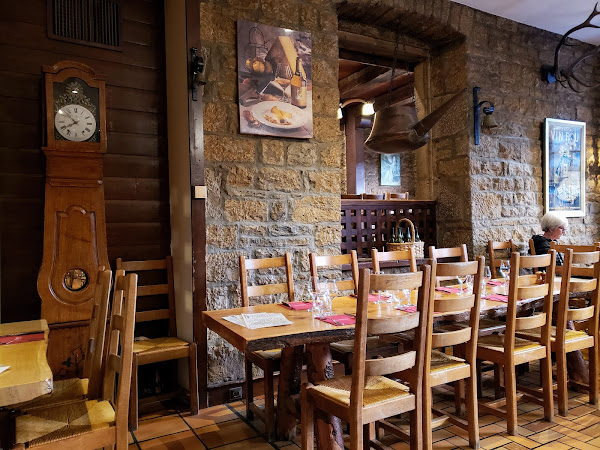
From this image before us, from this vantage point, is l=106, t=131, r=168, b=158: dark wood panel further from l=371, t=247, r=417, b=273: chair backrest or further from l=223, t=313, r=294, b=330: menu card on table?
l=371, t=247, r=417, b=273: chair backrest

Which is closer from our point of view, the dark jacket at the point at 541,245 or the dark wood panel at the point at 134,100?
the dark wood panel at the point at 134,100

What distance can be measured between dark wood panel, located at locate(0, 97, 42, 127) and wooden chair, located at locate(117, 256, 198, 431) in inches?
39.5

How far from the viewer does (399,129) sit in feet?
11.7

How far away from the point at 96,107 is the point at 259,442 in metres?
2.15

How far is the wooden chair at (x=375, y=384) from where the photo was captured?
1.77m

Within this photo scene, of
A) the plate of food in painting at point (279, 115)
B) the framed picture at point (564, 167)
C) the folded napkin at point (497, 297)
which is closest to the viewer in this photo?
the folded napkin at point (497, 297)

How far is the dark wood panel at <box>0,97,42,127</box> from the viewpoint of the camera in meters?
2.78

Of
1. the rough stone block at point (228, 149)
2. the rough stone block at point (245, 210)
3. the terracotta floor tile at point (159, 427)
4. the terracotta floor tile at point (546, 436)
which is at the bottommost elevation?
the terracotta floor tile at point (159, 427)

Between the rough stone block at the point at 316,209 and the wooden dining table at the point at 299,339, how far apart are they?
34.4 inches

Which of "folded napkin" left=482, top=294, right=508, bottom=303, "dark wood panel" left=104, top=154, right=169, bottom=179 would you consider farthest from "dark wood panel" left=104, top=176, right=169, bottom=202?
"folded napkin" left=482, top=294, right=508, bottom=303

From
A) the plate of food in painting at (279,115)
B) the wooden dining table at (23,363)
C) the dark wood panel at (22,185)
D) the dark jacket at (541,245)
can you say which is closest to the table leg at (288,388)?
the wooden dining table at (23,363)

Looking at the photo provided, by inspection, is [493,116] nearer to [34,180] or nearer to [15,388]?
[34,180]

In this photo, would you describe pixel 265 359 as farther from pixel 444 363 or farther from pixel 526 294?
pixel 526 294

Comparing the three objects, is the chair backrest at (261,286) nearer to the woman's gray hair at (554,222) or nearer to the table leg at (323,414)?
the table leg at (323,414)
